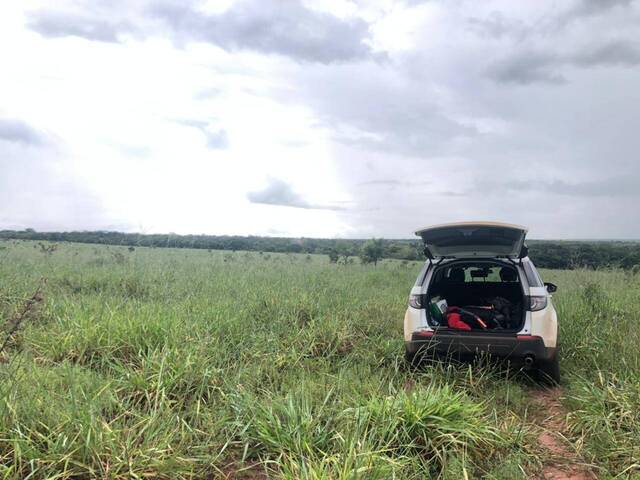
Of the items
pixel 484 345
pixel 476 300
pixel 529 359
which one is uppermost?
pixel 476 300

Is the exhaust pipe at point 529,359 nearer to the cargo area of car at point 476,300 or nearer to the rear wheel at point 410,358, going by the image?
the cargo area of car at point 476,300

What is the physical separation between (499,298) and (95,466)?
479 cm

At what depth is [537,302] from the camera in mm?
4473

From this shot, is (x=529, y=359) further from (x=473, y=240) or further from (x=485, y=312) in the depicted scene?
(x=473, y=240)

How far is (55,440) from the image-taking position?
2.92 meters

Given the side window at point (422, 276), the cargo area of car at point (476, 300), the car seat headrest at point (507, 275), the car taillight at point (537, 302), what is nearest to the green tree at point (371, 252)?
the cargo area of car at point (476, 300)

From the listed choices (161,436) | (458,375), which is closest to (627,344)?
(458,375)

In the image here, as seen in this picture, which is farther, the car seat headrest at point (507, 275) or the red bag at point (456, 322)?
the car seat headrest at point (507, 275)

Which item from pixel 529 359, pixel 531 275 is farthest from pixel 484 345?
pixel 531 275

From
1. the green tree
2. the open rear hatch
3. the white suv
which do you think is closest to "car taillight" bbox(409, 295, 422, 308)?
→ the white suv

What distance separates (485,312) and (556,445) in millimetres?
2018

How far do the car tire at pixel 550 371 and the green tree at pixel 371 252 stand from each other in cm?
1474

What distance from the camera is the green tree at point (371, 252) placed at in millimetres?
19828

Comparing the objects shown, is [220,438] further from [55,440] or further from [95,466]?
[55,440]
